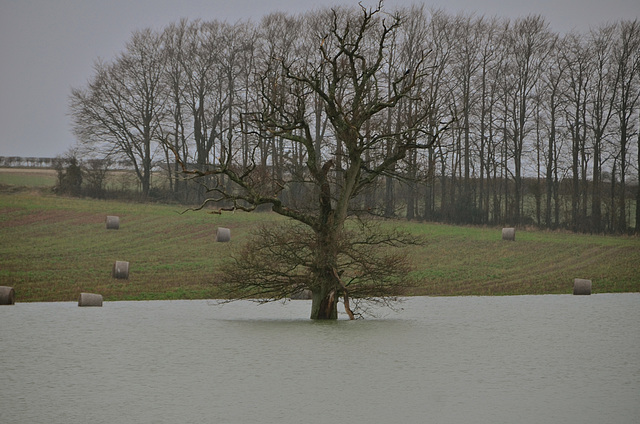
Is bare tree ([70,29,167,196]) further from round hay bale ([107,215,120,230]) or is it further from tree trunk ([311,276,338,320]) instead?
tree trunk ([311,276,338,320])

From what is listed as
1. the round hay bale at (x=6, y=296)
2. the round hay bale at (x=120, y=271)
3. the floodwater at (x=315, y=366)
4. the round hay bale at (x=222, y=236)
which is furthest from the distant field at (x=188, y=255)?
the floodwater at (x=315, y=366)

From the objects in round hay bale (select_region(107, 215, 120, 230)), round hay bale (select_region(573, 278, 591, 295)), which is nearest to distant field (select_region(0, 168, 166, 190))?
round hay bale (select_region(107, 215, 120, 230))

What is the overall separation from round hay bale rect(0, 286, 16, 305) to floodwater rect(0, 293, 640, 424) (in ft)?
0.82

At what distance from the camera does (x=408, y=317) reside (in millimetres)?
24188

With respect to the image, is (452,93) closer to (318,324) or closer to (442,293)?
(442,293)

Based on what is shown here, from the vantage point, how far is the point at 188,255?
37562 mm

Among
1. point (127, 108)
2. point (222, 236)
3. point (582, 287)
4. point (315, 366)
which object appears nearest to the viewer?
point (315, 366)

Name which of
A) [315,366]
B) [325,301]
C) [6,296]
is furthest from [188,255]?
[315,366]

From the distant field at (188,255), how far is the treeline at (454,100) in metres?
7.34

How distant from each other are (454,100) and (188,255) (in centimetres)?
2210

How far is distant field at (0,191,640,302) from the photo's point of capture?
3092 cm

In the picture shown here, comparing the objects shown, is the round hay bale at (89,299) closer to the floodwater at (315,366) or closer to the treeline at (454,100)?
the floodwater at (315,366)

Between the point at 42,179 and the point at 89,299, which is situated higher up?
the point at 42,179

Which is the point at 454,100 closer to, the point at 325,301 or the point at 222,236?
the point at 222,236
